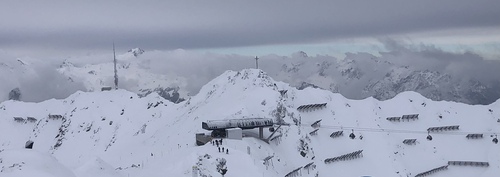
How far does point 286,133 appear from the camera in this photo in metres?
105

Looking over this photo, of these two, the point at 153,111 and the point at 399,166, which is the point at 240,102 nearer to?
the point at 399,166

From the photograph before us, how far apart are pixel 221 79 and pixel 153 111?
34594 mm

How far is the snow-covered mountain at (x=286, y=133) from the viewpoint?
101 metres

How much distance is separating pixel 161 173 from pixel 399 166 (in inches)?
3259

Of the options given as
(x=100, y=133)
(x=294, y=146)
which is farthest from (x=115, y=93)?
(x=294, y=146)

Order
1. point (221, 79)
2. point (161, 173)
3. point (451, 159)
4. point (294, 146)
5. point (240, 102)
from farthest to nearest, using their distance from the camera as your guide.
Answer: point (221, 79) → point (451, 159) → point (240, 102) → point (294, 146) → point (161, 173)

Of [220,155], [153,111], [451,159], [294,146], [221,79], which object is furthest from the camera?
Result: [153,111]

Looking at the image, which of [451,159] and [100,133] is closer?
[451,159]

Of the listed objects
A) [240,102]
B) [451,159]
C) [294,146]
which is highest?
[240,102]

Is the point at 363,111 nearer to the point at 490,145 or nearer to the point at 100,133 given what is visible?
the point at 490,145

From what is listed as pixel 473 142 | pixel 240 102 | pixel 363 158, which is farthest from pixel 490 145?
pixel 240 102

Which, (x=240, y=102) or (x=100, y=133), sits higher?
(x=240, y=102)

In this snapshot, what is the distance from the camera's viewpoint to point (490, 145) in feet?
Result: 453

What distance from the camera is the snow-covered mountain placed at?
10081cm
